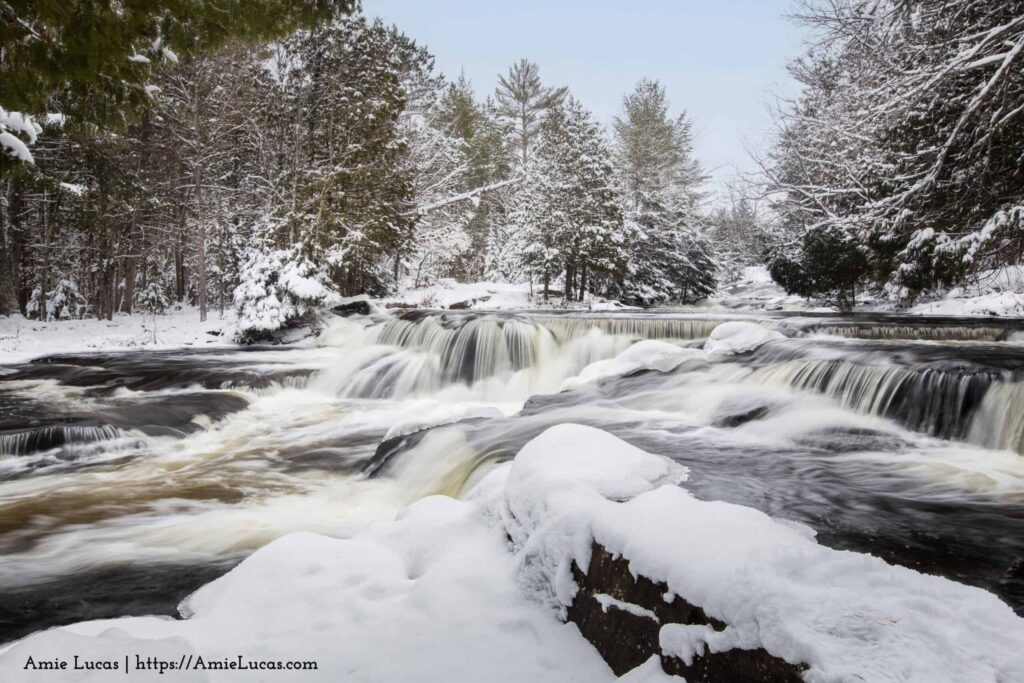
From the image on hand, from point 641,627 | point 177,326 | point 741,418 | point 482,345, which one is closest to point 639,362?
point 741,418

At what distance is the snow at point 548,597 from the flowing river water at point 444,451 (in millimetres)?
866

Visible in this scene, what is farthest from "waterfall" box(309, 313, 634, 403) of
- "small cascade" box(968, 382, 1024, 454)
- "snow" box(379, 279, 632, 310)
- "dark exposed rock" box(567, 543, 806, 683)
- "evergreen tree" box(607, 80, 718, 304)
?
"evergreen tree" box(607, 80, 718, 304)

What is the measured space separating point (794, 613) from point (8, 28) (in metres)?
6.55

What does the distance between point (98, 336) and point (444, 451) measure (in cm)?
1509

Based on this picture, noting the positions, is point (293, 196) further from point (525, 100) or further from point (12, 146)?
point (525, 100)

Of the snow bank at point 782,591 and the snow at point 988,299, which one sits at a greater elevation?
the snow at point 988,299

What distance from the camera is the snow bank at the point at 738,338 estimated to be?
26.4 ft

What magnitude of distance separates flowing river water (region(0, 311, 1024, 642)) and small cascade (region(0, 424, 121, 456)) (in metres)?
0.02

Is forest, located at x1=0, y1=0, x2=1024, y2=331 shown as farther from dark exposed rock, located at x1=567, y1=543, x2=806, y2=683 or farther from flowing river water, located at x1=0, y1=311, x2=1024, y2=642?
dark exposed rock, located at x1=567, y1=543, x2=806, y2=683

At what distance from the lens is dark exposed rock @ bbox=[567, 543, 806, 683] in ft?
4.93

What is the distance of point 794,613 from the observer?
59.3 inches

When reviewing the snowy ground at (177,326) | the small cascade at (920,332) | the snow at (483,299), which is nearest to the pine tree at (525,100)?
the snow at (483,299)

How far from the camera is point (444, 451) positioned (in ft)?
17.4

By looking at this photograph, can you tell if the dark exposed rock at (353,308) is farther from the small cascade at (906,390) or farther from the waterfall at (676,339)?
the small cascade at (906,390)
